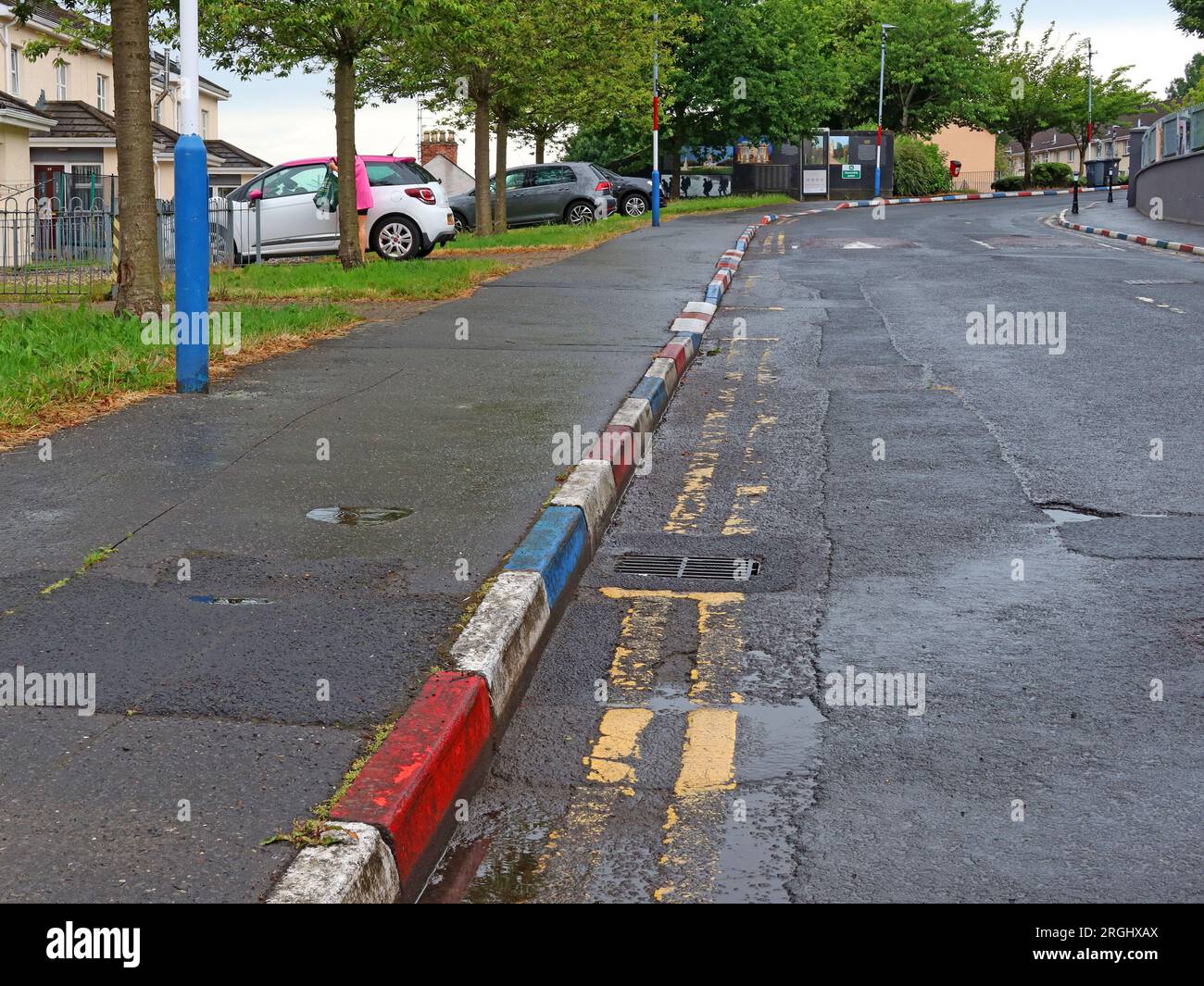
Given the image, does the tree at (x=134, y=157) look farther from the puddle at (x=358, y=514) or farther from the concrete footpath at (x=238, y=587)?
the puddle at (x=358, y=514)

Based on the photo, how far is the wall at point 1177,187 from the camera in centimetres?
3462

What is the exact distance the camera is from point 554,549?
5.86 meters

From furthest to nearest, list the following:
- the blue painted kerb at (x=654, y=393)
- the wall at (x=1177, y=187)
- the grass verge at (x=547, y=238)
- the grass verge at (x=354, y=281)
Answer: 1. the wall at (x=1177, y=187)
2. the grass verge at (x=547, y=238)
3. the grass verge at (x=354, y=281)
4. the blue painted kerb at (x=654, y=393)

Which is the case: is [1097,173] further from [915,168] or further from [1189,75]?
[1189,75]

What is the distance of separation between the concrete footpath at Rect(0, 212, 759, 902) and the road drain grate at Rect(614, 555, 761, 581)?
53 centimetres

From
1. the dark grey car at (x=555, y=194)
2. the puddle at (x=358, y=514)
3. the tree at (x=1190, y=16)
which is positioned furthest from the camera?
the tree at (x=1190, y=16)

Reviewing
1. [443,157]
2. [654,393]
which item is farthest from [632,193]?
[654,393]

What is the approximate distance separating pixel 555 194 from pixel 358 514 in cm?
2817

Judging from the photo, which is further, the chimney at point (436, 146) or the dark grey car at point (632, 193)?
the chimney at point (436, 146)

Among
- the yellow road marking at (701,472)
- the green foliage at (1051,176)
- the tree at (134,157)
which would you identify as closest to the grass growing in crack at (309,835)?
the yellow road marking at (701,472)

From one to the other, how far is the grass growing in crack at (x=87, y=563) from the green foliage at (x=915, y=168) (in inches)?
2277

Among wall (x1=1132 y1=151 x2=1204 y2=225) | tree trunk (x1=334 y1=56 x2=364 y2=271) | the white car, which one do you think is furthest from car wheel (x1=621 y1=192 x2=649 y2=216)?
tree trunk (x1=334 y1=56 x2=364 y2=271)
